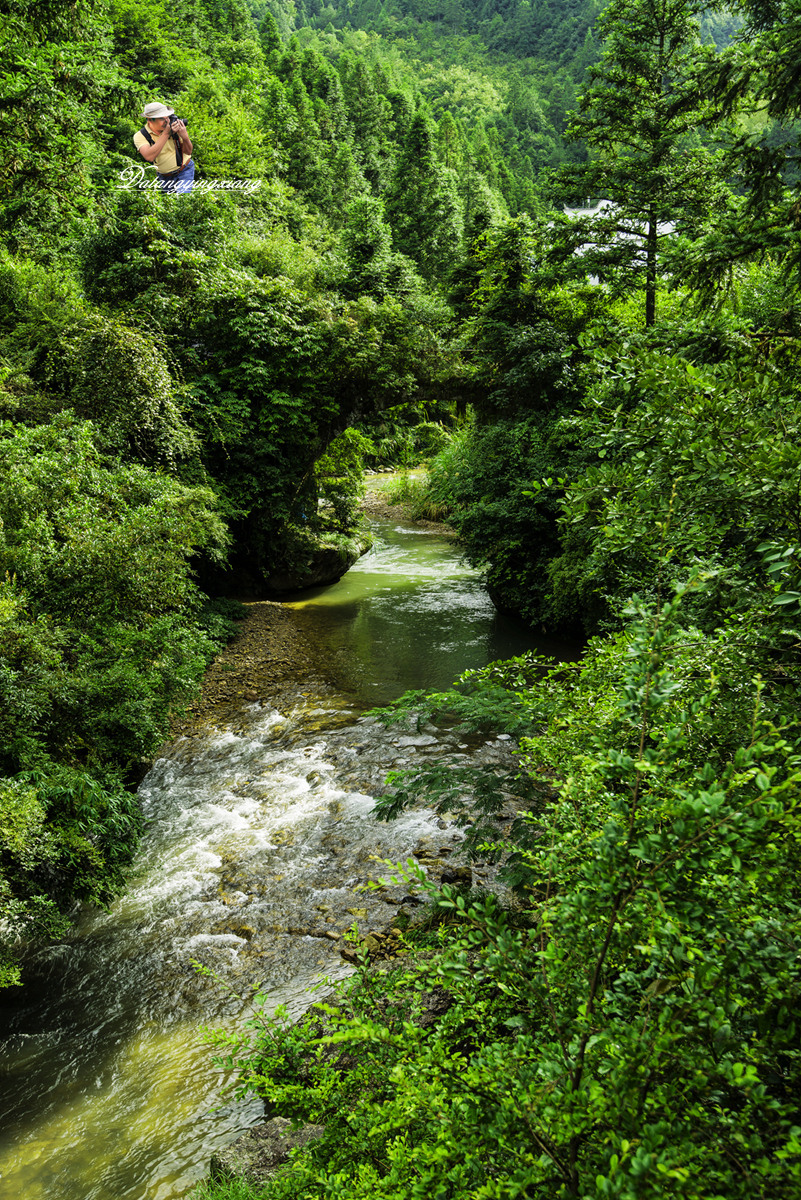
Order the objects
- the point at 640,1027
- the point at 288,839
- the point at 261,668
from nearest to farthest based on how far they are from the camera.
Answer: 1. the point at 640,1027
2. the point at 288,839
3. the point at 261,668

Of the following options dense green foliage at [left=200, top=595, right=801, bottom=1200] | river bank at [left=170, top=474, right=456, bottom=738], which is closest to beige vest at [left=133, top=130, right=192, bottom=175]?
river bank at [left=170, top=474, right=456, bottom=738]

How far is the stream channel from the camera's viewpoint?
376cm

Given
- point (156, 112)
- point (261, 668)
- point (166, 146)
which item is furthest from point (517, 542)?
point (156, 112)

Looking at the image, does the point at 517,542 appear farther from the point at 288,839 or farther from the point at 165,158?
the point at 165,158

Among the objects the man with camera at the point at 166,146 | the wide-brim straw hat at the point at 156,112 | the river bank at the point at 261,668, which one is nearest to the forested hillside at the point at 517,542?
the man with camera at the point at 166,146

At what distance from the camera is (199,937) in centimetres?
543

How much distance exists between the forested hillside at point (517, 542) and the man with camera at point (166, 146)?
2.01ft

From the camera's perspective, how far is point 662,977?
5.24 feet

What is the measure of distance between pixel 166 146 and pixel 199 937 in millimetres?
19138

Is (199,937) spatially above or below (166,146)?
below

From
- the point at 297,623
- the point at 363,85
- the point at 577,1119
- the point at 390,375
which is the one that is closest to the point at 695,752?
the point at 577,1119

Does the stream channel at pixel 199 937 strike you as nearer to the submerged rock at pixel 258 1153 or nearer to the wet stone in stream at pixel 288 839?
the wet stone in stream at pixel 288 839

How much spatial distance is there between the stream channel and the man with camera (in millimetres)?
14501

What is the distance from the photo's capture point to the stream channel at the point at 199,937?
12.3 ft
